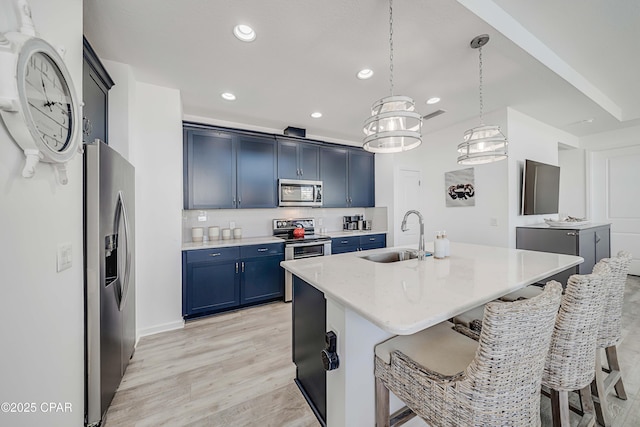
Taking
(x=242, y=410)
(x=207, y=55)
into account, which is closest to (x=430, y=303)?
(x=242, y=410)

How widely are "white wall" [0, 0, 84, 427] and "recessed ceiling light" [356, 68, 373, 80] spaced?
2.08 meters

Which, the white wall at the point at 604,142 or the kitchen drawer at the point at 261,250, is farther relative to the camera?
the white wall at the point at 604,142

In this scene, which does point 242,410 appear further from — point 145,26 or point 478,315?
point 145,26

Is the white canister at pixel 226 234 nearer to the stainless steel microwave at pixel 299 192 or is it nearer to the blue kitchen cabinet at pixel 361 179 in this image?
the stainless steel microwave at pixel 299 192

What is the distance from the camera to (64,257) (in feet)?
3.79

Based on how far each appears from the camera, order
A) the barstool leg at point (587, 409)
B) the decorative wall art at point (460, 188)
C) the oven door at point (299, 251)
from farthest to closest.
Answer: the decorative wall art at point (460, 188) < the oven door at point (299, 251) < the barstool leg at point (587, 409)

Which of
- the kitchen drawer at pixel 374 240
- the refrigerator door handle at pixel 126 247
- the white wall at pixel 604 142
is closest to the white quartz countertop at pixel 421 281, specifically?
the refrigerator door handle at pixel 126 247

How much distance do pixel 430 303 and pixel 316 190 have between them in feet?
10.4

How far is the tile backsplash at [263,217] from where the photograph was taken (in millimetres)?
3422

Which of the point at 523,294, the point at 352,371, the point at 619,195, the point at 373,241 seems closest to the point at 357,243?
the point at 373,241

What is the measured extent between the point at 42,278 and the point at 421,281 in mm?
1791

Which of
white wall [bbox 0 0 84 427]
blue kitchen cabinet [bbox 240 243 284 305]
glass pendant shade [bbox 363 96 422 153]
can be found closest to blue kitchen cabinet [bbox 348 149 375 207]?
blue kitchen cabinet [bbox 240 243 284 305]

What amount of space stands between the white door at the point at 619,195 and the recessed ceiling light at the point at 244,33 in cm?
663

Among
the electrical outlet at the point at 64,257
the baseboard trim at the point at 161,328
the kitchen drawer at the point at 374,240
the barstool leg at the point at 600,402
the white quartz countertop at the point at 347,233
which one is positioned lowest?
the baseboard trim at the point at 161,328
